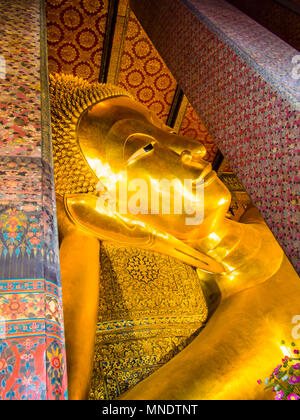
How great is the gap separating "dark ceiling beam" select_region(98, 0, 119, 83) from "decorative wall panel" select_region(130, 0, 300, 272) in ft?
1.75

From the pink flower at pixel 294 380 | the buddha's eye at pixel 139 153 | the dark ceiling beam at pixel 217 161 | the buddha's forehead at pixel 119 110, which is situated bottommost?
the dark ceiling beam at pixel 217 161

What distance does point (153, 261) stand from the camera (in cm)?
198

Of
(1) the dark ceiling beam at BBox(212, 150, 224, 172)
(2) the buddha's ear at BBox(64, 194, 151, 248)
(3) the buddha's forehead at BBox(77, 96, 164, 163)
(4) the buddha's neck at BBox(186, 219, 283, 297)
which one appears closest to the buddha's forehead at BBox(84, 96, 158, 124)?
(3) the buddha's forehead at BBox(77, 96, 164, 163)

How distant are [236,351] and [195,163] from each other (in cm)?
88

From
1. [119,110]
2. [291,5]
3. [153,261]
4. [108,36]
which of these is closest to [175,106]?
[108,36]

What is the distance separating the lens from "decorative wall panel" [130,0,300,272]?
46.0 inches

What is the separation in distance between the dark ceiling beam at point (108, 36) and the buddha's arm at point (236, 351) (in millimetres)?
1897

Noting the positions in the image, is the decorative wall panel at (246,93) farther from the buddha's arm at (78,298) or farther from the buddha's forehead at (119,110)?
the buddha's arm at (78,298)

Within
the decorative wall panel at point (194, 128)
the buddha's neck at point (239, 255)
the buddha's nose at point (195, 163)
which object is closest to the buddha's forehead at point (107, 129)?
the buddha's nose at point (195, 163)

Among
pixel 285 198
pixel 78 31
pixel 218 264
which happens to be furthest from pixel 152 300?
pixel 78 31

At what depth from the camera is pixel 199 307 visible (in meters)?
1.85

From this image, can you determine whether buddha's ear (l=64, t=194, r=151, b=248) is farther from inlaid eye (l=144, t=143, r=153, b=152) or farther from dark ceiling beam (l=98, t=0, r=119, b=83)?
dark ceiling beam (l=98, t=0, r=119, b=83)

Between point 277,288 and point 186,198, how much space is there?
24.4 inches

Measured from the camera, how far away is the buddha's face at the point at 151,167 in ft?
5.71
